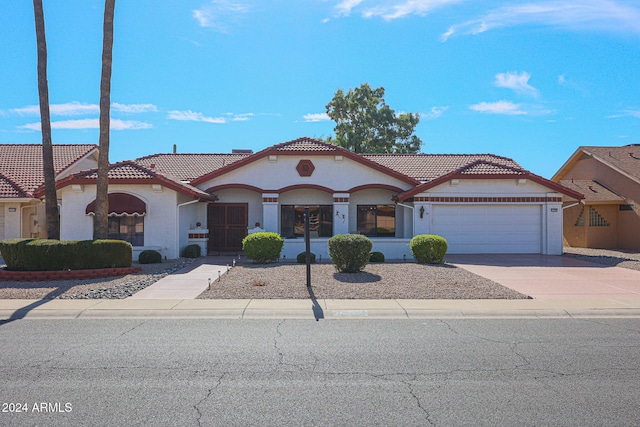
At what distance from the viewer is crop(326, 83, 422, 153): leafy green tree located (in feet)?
135

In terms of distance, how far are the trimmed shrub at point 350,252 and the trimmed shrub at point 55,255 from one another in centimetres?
709

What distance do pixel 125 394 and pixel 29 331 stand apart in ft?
13.2

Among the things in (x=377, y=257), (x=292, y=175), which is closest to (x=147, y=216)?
(x=292, y=175)

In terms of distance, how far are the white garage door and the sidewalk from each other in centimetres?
1065

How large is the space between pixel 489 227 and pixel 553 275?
692 centimetres

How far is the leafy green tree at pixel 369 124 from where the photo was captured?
135 feet

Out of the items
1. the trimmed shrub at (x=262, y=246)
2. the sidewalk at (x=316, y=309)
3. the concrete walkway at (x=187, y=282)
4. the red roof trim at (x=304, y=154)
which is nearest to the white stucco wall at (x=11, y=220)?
the red roof trim at (x=304, y=154)

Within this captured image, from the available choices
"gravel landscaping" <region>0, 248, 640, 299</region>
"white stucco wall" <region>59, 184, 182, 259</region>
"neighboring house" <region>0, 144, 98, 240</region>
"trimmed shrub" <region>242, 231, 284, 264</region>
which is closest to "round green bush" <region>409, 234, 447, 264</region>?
"gravel landscaping" <region>0, 248, 640, 299</region>

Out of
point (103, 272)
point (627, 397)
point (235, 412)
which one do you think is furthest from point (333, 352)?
point (103, 272)

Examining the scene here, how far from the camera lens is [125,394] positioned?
5156mm

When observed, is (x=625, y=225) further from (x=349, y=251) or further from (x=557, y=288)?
(x=349, y=251)

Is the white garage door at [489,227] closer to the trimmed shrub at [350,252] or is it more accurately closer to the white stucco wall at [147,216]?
the trimmed shrub at [350,252]

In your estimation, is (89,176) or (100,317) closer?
(100,317)

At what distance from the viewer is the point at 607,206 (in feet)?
83.5
